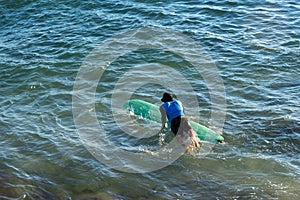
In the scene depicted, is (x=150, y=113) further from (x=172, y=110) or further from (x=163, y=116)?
(x=172, y=110)

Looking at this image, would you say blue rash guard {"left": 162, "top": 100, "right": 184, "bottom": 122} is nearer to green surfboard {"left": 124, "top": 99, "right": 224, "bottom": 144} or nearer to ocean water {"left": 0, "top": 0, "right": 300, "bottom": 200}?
green surfboard {"left": 124, "top": 99, "right": 224, "bottom": 144}

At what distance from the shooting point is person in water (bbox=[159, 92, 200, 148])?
1227cm

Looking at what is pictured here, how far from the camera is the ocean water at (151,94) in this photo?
10.8m

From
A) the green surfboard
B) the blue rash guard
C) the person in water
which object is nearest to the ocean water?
the green surfboard

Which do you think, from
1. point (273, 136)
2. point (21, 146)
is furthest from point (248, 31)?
point (21, 146)

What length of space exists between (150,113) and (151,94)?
158 cm

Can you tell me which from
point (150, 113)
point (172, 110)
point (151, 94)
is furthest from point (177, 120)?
point (151, 94)

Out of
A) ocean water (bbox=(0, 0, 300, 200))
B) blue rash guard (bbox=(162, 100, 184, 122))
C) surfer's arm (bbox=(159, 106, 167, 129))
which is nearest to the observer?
ocean water (bbox=(0, 0, 300, 200))

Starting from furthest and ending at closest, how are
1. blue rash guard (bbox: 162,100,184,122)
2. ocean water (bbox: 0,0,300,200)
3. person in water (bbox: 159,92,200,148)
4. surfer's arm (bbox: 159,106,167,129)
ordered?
surfer's arm (bbox: 159,106,167,129) < blue rash guard (bbox: 162,100,184,122) < person in water (bbox: 159,92,200,148) < ocean water (bbox: 0,0,300,200)

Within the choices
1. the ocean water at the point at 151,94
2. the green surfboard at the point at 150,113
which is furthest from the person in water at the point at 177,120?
the ocean water at the point at 151,94

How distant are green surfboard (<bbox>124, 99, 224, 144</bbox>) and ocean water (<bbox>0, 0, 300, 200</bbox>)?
57 centimetres

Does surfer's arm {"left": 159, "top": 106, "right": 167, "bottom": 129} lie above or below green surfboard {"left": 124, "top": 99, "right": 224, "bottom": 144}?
above

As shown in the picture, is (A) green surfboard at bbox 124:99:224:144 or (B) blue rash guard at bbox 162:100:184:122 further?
(A) green surfboard at bbox 124:99:224:144

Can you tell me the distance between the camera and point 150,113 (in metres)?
14.0
